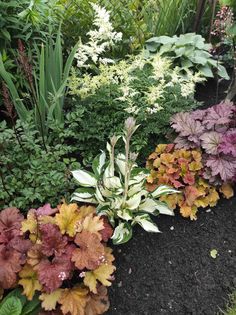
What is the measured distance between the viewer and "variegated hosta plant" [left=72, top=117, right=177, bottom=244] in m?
2.57

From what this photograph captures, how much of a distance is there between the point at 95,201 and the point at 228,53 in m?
2.49

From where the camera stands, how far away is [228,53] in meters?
4.41

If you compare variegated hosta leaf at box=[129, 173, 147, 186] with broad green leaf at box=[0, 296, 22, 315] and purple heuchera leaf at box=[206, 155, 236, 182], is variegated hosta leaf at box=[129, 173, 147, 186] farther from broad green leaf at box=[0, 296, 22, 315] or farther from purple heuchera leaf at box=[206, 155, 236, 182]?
broad green leaf at box=[0, 296, 22, 315]

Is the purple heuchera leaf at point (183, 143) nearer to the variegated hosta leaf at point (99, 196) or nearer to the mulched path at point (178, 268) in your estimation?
the mulched path at point (178, 268)

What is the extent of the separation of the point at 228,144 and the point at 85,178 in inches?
38.6

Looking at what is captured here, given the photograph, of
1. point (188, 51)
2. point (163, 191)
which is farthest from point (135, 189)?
point (188, 51)

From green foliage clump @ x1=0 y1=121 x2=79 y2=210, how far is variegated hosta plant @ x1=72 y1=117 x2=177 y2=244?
0.47ft

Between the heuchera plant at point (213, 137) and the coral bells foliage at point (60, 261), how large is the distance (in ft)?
3.09

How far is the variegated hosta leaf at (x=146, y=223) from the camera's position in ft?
8.48

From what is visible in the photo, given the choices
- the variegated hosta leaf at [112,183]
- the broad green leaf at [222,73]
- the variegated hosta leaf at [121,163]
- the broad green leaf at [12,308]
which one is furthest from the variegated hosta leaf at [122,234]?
the broad green leaf at [222,73]

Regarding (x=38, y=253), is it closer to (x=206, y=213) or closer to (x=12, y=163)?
(x=12, y=163)

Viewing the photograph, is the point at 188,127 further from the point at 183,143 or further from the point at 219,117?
the point at 219,117

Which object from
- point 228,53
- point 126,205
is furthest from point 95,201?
point 228,53

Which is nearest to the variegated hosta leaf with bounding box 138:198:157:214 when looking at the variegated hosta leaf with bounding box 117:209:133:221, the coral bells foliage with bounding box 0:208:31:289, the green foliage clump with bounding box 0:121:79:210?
the variegated hosta leaf with bounding box 117:209:133:221
